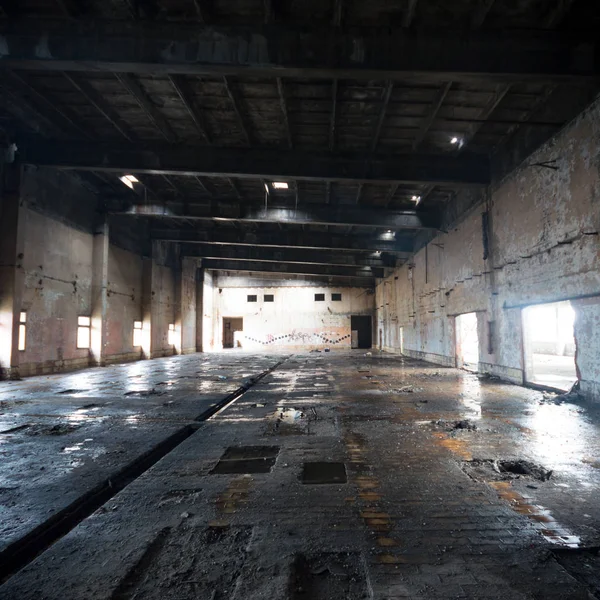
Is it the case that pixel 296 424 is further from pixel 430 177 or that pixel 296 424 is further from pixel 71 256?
pixel 71 256

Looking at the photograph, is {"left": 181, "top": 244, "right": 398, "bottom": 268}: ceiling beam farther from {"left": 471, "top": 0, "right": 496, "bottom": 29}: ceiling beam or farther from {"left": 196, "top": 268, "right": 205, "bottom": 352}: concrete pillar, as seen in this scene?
{"left": 471, "top": 0, "right": 496, "bottom": 29}: ceiling beam

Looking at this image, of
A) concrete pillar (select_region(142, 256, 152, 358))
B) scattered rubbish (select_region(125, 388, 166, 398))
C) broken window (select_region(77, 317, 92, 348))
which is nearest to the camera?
scattered rubbish (select_region(125, 388, 166, 398))

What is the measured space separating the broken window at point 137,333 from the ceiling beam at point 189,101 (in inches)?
444

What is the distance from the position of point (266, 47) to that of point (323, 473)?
21.9ft

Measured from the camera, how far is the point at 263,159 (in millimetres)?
10727

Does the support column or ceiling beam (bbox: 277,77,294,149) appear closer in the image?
ceiling beam (bbox: 277,77,294,149)

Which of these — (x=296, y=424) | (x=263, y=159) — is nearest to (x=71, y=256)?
(x=263, y=159)

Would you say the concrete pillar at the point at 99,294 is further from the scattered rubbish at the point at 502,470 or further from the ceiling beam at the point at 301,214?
the scattered rubbish at the point at 502,470

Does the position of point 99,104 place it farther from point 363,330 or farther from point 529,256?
point 363,330

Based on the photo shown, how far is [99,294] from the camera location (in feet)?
48.7

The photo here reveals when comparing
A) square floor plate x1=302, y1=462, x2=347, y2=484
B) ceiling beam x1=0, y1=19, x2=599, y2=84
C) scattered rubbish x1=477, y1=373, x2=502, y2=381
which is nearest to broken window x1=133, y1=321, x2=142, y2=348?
ceiling beam x1=0, y1=19, x2=599, y2=84

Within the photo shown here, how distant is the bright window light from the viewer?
13.5 meters

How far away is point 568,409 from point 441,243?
962cm

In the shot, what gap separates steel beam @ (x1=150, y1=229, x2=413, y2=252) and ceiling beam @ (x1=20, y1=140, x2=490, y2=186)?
8.17 m
